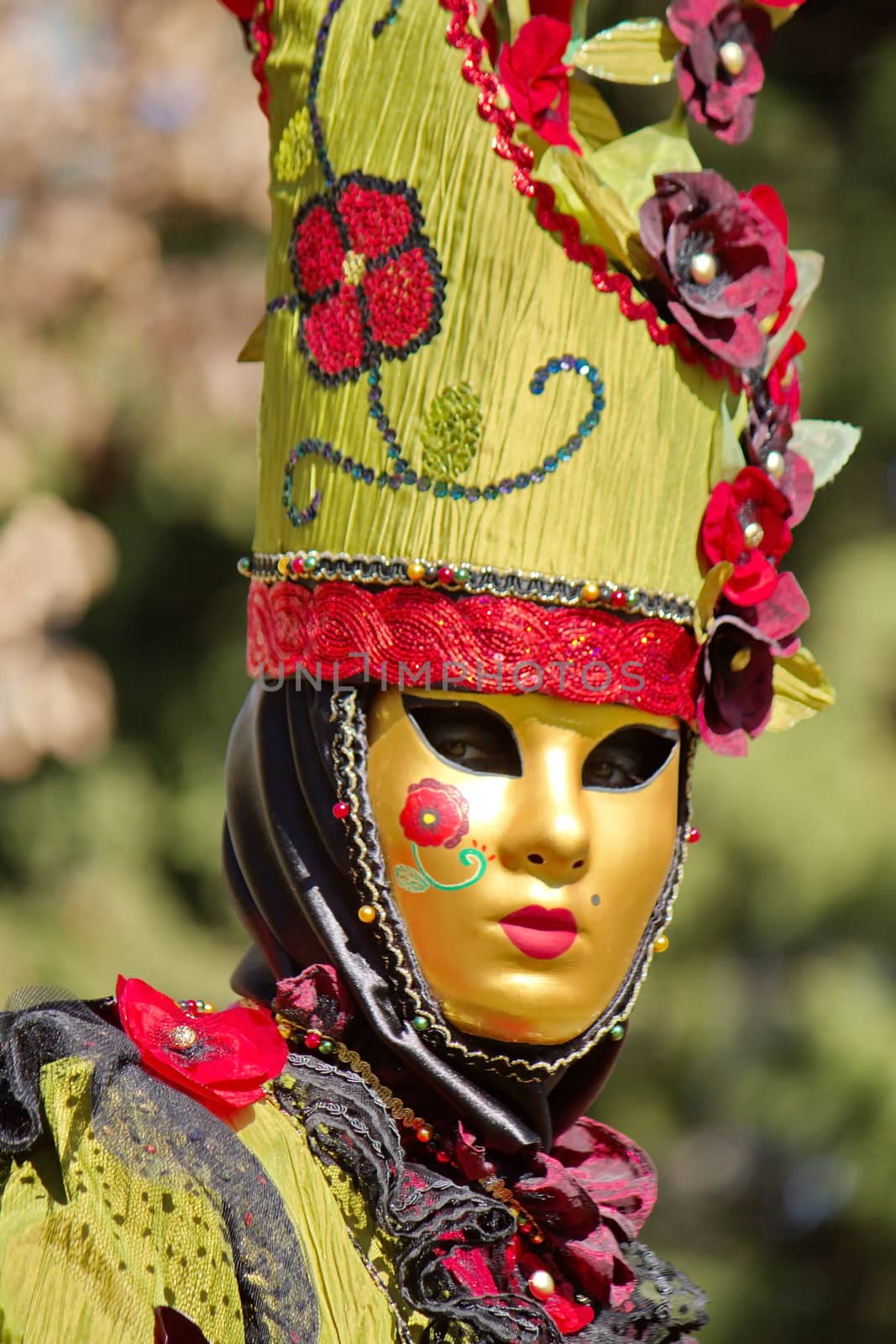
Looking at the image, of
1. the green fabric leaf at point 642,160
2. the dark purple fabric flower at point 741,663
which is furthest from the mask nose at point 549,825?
the green fabric leaf at point 642,160

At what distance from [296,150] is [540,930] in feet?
3.48

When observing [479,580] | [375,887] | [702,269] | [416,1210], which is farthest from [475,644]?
[416,1210]

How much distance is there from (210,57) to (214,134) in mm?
393

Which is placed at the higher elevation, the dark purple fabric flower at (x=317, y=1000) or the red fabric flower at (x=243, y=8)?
the red fabric flower at (x=243, y=8)

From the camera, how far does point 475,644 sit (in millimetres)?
2270

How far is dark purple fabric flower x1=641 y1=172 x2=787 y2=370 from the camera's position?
234cm

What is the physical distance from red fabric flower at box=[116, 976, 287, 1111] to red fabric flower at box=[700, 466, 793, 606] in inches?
33.6

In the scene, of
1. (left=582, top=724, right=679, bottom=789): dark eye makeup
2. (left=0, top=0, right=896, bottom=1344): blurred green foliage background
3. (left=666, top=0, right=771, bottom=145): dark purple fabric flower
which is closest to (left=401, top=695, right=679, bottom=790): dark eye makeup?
(left=582, top=724, right=679, bottom=789): dark eye makeup

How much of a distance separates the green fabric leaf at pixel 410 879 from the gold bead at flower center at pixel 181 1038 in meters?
0.34

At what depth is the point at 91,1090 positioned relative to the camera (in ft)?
6.31

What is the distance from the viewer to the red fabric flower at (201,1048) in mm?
2035

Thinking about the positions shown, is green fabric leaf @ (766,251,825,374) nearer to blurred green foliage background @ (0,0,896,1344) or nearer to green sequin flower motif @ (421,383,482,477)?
green sequin flower motif @ (421,383,482,477)

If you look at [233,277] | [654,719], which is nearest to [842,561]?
[233,277]

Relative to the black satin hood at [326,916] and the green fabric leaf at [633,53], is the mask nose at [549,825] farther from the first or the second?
the green fabric leaf at [633,53]
